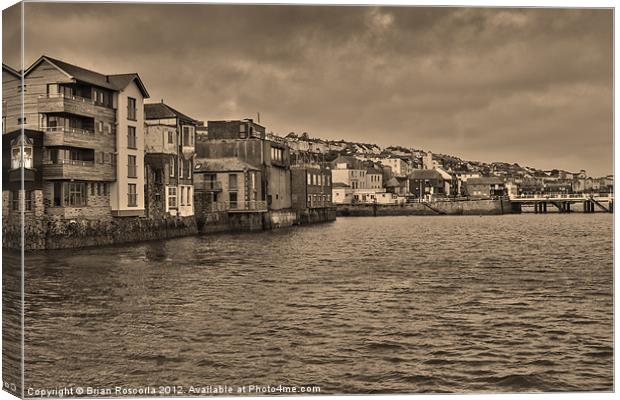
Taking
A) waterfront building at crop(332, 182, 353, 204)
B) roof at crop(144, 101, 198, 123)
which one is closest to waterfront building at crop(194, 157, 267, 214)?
roof at crop(144, 101, 198, 123)

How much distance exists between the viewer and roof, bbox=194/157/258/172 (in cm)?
4525

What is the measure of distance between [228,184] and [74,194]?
23785 millimetres

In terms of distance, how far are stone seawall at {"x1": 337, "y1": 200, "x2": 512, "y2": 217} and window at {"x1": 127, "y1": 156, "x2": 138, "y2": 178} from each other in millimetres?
50310

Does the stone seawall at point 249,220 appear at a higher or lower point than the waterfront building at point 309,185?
lower

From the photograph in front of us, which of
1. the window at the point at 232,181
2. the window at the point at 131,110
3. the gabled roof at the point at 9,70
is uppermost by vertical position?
the window at the point at 131,110

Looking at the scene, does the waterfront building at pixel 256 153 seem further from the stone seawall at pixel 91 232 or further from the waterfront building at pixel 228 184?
Result: the stone seawall at pixel 91 232

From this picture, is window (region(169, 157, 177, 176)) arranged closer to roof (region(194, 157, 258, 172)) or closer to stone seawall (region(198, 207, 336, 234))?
stone seawall (region(198, 207, 336, 234))

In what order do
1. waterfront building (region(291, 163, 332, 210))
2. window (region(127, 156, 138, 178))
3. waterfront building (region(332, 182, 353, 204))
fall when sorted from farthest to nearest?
waterfront building (region(332, 182, 353, 204))
waterfront building (region(291, 163, 332, 210))
window (region(127, 156, 138, 178))

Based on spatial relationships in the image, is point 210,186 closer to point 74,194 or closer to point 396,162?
point 396,162

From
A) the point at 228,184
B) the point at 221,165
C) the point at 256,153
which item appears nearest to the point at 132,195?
the point at 228,184

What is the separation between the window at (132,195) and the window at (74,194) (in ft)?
12.2

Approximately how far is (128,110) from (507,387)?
18.7 m

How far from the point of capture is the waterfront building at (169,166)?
109 feet

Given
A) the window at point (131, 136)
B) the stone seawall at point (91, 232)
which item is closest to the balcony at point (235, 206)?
the stone seawall at point (91, 232)
